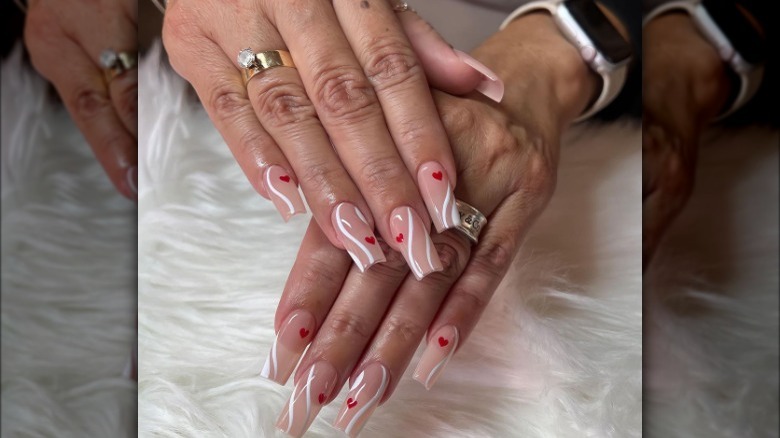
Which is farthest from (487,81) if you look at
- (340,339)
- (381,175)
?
(340,339)

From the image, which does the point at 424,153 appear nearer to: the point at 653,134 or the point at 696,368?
the point at 653,134

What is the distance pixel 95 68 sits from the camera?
2.38 feet

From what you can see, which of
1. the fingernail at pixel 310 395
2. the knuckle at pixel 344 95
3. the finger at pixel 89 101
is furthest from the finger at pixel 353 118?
the finger at pixel 89 101

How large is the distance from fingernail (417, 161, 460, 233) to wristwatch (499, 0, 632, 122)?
0.20 m

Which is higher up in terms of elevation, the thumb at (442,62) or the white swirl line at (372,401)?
the thumb at (442,62)

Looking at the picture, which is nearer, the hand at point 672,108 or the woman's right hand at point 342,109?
the woman's right hand at point 342,109

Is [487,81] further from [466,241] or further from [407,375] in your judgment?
[407,375]

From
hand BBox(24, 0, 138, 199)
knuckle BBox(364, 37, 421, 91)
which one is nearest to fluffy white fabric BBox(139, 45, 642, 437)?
hand BBox(24, 0, 138, 199)

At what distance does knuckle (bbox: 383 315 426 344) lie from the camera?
59cm

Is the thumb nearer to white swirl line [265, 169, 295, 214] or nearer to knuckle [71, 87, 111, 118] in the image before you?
white swirl line [265, 169, 295, 214]

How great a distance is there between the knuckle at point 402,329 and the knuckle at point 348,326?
0.02 metres

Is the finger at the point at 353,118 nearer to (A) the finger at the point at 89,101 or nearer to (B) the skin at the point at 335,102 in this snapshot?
(B) the skin at the point at 335,102

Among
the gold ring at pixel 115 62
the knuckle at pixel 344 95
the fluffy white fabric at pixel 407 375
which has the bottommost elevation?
the fluffy white fabric at pixel 407 375

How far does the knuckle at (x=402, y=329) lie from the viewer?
590 millimetres
